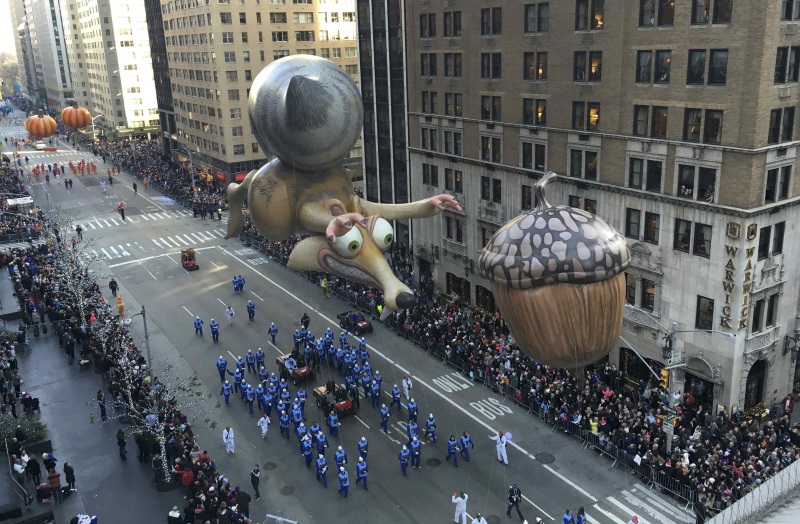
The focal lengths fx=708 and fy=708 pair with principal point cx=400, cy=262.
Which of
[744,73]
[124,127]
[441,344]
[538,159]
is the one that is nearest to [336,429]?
[441,344]

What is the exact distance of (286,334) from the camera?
4488 cm

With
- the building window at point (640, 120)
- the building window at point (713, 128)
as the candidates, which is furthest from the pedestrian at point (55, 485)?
the building window at point (713, 128)

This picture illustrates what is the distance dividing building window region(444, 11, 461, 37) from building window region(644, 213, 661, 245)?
1839 cm

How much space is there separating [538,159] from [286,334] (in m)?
18.9

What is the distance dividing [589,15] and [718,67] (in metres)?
7.86

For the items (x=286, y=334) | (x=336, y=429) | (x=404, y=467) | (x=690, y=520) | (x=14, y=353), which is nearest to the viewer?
(x=690, y=520)

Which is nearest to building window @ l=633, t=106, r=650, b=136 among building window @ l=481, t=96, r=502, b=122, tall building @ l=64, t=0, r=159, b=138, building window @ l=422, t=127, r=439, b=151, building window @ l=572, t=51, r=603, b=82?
building window @ l=572, t=51, r=603, b=82

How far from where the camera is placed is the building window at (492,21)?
4146 centimetres

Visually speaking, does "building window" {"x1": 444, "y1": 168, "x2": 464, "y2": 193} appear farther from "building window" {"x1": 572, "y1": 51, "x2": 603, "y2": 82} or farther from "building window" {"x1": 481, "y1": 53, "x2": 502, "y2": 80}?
"building window" {"x1": 572, "y1": 51, "x2": 603, "y2": 82}

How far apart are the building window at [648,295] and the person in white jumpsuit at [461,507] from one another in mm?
15425

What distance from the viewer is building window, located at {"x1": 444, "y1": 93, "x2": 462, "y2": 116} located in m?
46.2

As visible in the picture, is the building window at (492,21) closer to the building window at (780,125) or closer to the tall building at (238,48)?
the building window at (780,125)

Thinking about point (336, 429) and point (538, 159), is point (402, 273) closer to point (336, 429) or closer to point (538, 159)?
point (538, 159)

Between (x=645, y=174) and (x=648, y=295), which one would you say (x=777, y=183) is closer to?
(x=645, y=174)
